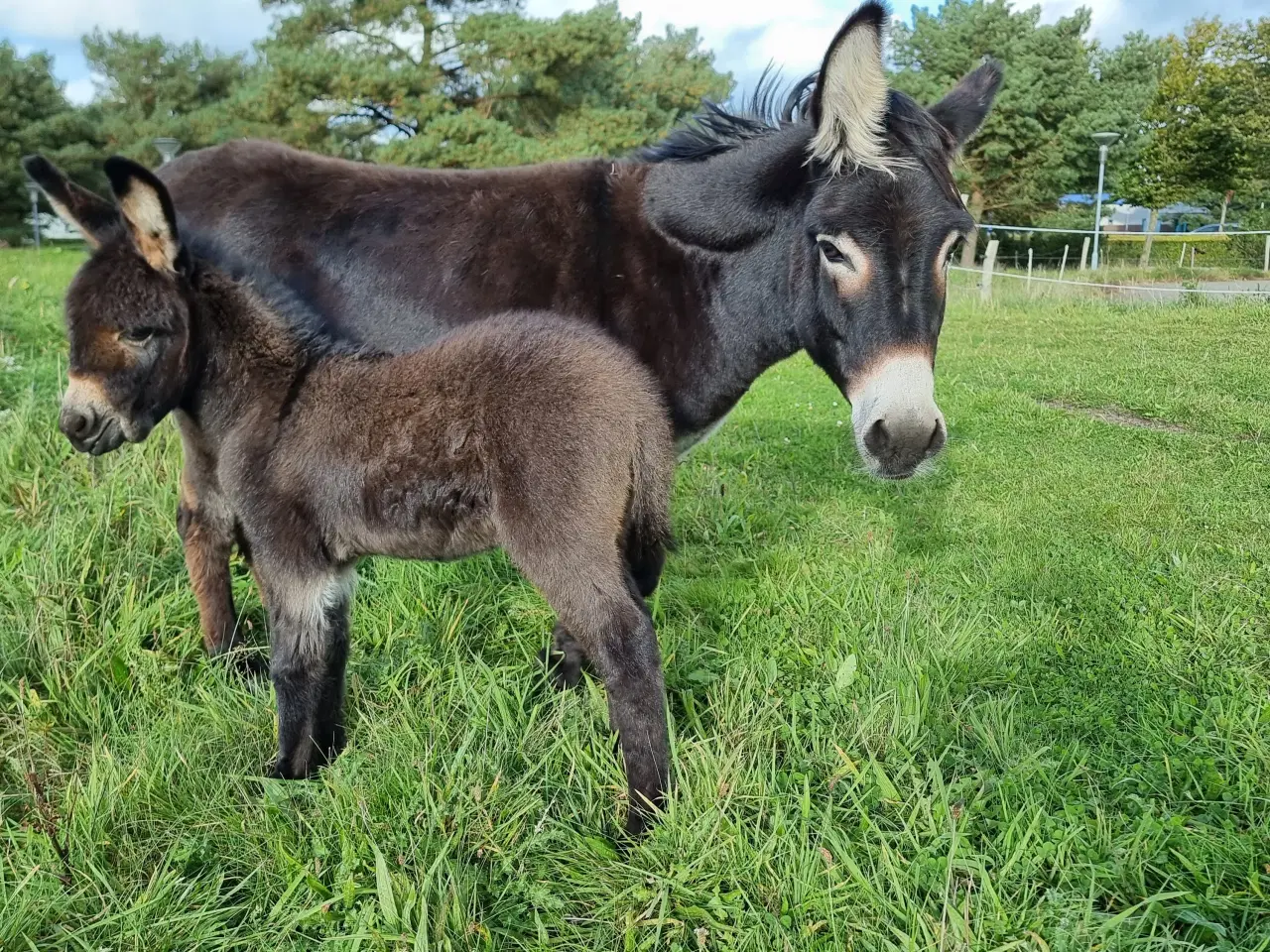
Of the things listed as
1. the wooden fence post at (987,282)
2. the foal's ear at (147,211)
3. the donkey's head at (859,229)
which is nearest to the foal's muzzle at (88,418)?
the foal's ear at (147,211)

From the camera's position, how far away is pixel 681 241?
309 cm

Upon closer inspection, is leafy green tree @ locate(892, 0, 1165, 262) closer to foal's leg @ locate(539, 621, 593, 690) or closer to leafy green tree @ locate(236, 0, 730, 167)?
leafy green tree @ locate(236, 0, 730, 167)

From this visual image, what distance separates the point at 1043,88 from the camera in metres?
33.8

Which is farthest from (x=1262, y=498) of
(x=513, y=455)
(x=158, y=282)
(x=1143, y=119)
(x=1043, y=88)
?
(x=1143, y=119)

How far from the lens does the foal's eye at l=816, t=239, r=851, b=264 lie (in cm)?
276

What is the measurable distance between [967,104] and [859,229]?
1096 millimetres

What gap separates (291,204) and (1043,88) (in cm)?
3844

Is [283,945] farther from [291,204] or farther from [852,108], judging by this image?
[852,108]

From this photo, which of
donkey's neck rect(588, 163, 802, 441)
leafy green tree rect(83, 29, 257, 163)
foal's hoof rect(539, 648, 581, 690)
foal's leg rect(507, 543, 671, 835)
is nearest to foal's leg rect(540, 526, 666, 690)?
foal's hoof rect(539, 648, 581, 690)

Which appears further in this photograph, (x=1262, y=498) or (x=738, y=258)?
(x=1262, y=498)

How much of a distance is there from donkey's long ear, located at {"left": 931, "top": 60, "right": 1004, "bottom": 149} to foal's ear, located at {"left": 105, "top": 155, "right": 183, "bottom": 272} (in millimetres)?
2720

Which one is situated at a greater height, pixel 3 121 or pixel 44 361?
pixel 3 121

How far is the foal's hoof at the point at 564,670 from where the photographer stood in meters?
3.21

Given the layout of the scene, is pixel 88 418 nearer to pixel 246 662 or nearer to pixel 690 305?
pixel 246 662
